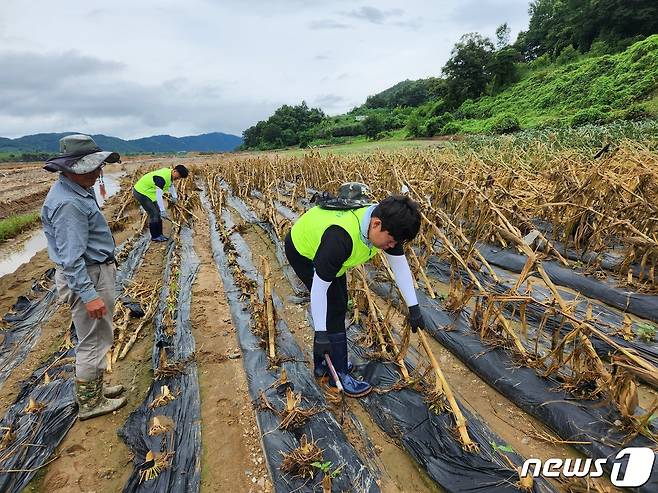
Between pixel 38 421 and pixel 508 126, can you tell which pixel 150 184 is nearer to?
pixel 38 421

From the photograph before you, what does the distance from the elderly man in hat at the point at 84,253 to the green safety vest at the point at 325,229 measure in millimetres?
1333

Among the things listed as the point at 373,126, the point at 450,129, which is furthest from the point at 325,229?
the point at 373,126

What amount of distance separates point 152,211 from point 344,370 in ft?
19.1

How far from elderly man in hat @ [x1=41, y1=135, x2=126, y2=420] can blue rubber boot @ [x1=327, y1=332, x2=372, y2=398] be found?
5.15 feet

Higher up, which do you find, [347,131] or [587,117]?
[347,131]

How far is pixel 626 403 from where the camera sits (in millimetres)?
2207

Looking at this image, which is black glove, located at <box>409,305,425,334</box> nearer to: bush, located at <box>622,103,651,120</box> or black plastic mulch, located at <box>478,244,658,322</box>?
black plastic mulch, located at <box>478,244,658,322</box>

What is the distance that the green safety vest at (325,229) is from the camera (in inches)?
88.8

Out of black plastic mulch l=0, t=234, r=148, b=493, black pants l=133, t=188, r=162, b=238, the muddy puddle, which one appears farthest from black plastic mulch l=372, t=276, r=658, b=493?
the muddy puddle

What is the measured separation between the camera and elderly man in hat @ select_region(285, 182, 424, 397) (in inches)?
80.3

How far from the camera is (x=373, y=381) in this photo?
290 cm

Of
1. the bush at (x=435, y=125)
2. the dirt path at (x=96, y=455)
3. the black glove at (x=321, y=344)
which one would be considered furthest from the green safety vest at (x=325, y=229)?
the bush at (x=435, y=125)

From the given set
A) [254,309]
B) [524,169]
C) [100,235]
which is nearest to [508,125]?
[524,169]

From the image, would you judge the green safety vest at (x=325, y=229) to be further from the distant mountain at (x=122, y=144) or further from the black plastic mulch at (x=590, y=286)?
the distant mountain at (x=122, y=144)
